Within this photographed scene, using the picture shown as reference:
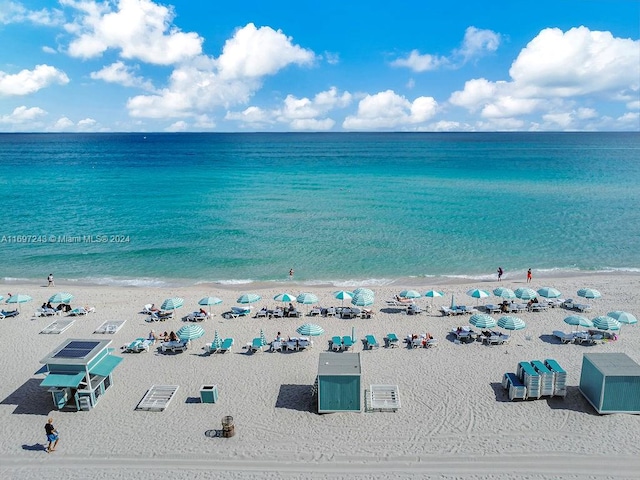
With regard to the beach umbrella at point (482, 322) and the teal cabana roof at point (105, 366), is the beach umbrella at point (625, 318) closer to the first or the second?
the beach umbrella at point (482, 322)

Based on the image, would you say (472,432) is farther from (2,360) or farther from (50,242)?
(50,242)

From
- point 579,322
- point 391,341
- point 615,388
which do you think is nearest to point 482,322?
point 391,341

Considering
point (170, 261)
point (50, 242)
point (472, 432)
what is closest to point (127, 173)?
point (50, 242)

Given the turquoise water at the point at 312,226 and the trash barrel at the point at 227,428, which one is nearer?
the trash barrel at the point at 227,428

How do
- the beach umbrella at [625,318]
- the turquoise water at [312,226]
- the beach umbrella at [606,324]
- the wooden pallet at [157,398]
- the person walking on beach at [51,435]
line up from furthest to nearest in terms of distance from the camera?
1. the turquoise water at [312,226]
2. the beach umbrella at [625,318]
3. the beach umbrella at [606,324]
4. the wooden pallet at [157,398]
5. the person walking on beach at [51,435]

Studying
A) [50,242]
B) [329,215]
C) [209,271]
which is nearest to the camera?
[209,271]

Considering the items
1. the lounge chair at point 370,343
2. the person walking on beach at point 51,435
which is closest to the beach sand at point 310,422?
the person walking on beach at point 51,435
